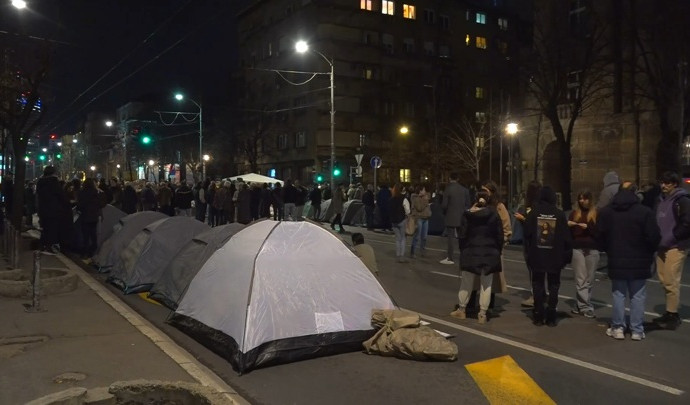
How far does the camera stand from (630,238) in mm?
6996

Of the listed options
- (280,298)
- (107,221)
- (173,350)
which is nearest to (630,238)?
(280,298)

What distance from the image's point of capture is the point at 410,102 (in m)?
56.4

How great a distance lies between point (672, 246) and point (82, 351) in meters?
7.24

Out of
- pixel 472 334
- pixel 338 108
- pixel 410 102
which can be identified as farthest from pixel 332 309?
pixel 410 102

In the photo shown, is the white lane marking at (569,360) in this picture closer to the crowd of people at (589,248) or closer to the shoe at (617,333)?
the crowd of people at (589,248)

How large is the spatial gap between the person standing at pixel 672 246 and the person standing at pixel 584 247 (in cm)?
83

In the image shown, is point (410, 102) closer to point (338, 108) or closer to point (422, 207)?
point (338, 108)

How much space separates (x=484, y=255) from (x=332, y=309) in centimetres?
232

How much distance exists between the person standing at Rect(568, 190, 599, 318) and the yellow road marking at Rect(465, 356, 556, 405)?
8.33 feet

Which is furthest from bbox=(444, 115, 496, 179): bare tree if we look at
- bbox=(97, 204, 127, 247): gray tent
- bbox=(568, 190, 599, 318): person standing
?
bbox=(568, 190, 599, 318): person standing

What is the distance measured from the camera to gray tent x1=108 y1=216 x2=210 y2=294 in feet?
32.5

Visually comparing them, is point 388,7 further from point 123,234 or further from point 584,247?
point 584,247

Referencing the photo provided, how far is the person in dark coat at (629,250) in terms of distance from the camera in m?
6.94

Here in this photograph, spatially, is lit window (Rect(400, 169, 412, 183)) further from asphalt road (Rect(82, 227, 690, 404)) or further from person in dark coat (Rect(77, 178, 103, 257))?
asphalt road (Rect(82, 227, 690, 404))
